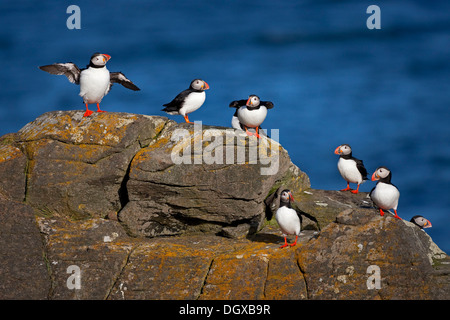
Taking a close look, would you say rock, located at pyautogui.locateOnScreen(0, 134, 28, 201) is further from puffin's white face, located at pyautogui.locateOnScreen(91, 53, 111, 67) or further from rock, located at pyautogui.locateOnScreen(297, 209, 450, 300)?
rock, located at pyautogui.locateOnScreen(297, 209, 450, 300)

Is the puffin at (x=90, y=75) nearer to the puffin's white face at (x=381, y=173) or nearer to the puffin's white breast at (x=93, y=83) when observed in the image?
the puffin's white breast at (x=93, y=83)

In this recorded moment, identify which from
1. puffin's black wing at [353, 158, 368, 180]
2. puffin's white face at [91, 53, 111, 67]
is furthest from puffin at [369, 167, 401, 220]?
puffin's white face at [91, 53, 111, 67]

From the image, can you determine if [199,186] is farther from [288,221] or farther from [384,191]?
[384,191]

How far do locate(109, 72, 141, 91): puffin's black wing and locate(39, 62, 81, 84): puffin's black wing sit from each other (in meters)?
0.70

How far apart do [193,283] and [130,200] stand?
2.16 m

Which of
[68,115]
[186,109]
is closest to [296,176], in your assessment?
[186,109]

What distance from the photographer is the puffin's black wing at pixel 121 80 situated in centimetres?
1343

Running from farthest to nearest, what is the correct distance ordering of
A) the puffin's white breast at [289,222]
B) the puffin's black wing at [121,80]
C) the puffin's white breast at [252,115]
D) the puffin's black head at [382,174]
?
the puffin's black wing at [121,80]
the puffin's white breast at [252,115]
the puffin's black head at [382,174]
the puffin's white breast at [289,222]

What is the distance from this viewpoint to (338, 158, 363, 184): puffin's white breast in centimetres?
1459

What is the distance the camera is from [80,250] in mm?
10836

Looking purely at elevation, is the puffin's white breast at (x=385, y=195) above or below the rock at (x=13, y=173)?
below

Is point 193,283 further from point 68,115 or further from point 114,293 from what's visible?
point 68,115

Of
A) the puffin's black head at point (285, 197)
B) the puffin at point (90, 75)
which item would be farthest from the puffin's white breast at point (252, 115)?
the puffin at point (90, 75)

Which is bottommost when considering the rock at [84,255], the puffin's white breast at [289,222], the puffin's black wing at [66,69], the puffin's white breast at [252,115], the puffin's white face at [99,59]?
the rock at [84,255]
